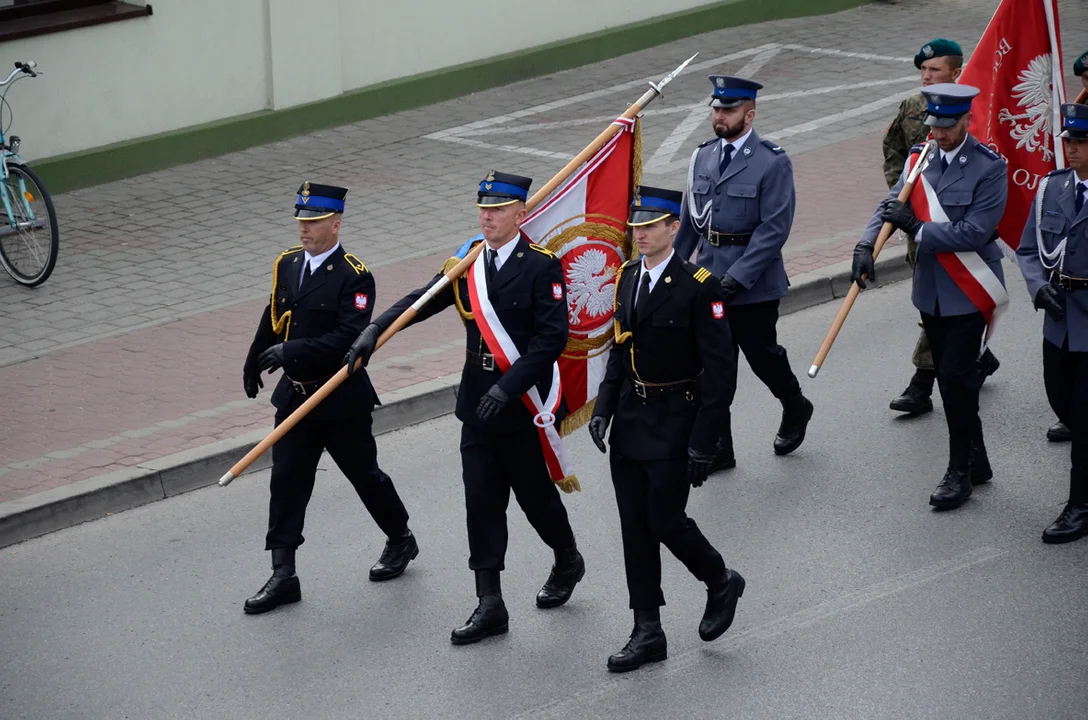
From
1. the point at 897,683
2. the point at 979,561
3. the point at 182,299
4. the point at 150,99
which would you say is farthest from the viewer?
the point at 150,99

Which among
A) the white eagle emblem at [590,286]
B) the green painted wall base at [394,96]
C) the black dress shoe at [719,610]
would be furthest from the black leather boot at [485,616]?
the green painted wall base at [394,96]

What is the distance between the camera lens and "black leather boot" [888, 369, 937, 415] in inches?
350

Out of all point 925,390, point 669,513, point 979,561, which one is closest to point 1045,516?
point 979,561

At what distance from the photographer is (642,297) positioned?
6.31 meters

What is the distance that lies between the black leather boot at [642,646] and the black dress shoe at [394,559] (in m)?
1.33

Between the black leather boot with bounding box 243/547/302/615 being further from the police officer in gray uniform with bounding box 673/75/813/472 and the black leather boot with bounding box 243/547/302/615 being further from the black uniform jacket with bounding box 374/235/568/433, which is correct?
the police officer in gray uniform with bounding box 673/75/813/472

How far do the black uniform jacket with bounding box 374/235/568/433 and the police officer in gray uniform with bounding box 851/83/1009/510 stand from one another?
174 centimetres

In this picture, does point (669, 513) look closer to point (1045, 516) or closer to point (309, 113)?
point (1045, 516)

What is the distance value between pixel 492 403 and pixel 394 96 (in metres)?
9.73

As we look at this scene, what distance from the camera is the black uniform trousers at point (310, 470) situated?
699 cm

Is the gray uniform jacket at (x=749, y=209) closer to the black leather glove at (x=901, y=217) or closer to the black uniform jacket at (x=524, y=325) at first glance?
the black leather glove at (x=901, y=217)

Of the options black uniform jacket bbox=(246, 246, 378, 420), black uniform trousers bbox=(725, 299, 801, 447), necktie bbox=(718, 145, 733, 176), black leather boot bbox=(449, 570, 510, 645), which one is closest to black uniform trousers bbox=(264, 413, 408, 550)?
black uniform jacket bbox=(246, 246, 378, 420)

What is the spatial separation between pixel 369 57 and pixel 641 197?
9.68 m

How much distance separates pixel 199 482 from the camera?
844 cm
